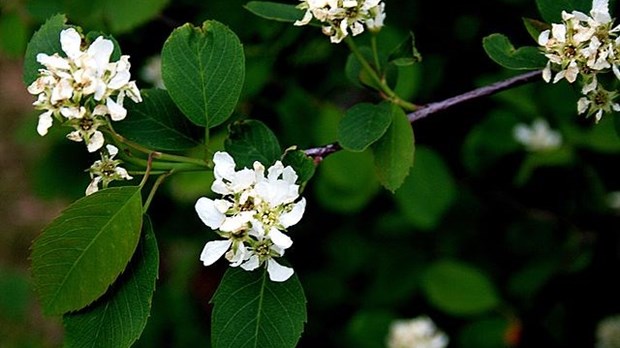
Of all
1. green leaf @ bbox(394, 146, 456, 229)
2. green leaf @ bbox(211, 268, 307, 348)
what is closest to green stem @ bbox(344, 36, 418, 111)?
green leaf @ bbox(211, 268, 307, 348)

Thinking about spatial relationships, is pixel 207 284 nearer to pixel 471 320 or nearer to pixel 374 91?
pixel 471 320

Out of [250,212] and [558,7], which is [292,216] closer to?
[250,212]

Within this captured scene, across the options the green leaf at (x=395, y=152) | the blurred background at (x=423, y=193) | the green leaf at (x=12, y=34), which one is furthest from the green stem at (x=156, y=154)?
the green leaf at (x=12, y=34)

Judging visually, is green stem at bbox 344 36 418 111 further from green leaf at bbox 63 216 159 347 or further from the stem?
green leaf at bbox 63 216 159 347

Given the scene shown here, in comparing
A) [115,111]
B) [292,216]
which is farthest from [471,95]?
[115,111]

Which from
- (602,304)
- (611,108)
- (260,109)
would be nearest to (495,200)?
(602,304)

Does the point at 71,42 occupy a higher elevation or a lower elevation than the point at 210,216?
higher
